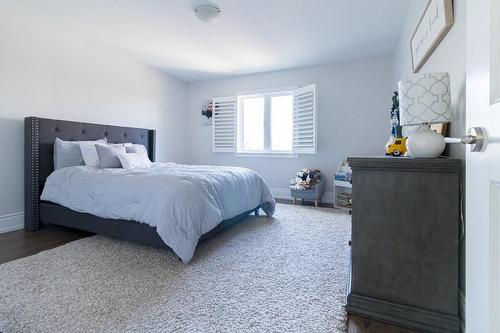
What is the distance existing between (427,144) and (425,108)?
185mm

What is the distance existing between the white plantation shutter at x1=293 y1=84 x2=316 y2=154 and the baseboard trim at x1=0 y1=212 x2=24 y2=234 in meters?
3.86

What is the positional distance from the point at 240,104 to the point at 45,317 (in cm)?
438

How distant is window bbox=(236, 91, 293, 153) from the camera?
15.6ft

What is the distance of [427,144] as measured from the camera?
1309mm

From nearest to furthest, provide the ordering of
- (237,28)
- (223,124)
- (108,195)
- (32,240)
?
1. (108,195)
2. (32,240)
3. (237,28)
4. (223,124)

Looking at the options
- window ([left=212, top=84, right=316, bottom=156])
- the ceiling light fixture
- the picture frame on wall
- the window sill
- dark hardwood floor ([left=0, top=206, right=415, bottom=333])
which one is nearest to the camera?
the picture frame on wall

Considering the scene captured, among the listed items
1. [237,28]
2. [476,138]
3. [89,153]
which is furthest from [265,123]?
[476,138]

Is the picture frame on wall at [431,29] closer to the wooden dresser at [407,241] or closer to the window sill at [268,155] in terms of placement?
the wooden dresser at [407,241]

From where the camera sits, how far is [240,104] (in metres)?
5.08

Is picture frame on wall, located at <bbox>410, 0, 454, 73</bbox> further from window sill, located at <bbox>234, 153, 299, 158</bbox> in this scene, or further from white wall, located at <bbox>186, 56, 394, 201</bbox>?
window sill, located at <bbox>234, 153, 299, 158</bbox>

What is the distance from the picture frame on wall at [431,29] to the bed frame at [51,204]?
7.24ft

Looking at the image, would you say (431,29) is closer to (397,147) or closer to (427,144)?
(397,147)

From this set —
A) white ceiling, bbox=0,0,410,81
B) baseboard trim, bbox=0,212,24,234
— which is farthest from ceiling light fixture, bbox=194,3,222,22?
baseboard trim, bbox=0,212,24,234

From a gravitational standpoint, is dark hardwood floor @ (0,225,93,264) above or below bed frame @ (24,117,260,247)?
below
